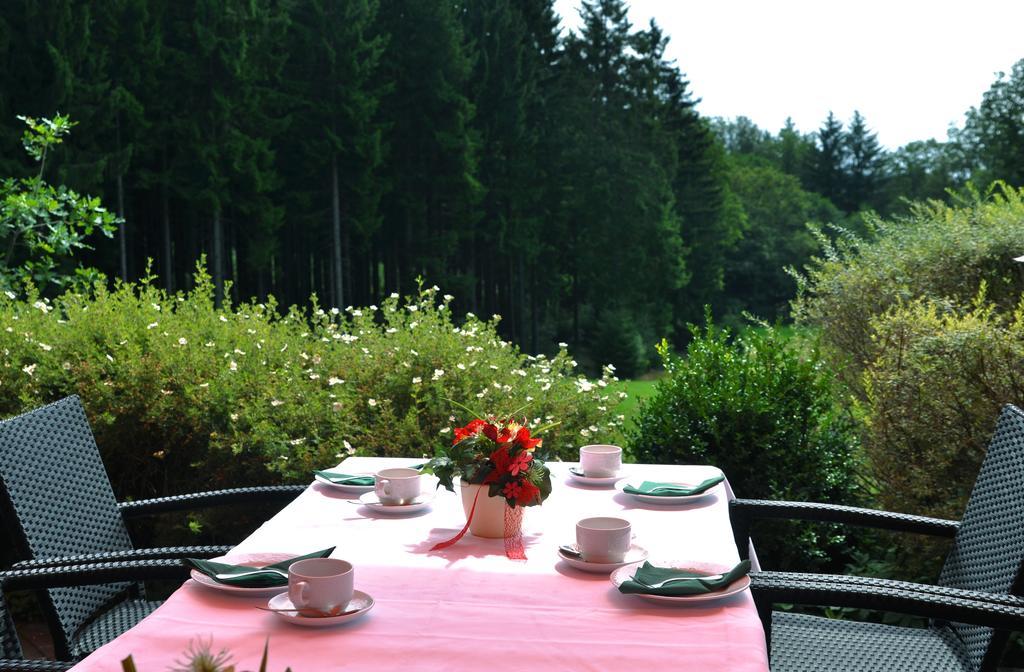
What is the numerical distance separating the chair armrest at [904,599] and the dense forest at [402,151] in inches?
604

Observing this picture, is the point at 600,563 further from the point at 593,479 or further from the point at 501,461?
the point at 593,479

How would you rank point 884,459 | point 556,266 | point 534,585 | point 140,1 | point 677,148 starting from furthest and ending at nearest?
point 677,148, point 556,266, point 140,1, point 884,459, point 534,585

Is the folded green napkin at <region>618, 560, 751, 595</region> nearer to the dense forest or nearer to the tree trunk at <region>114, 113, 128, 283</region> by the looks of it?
the dense forest

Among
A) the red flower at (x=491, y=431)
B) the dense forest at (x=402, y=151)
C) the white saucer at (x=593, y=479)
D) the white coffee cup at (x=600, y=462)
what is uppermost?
the dense forest at (x=402, y=151)

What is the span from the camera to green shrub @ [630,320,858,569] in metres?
3.71

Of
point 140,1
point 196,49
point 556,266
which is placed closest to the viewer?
point 140,1

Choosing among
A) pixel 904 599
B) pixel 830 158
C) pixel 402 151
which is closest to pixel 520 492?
pixel 904 599

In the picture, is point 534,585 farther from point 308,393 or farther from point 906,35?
point 906,35

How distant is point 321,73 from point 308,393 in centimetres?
2331

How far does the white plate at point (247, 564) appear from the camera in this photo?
162 centimetres

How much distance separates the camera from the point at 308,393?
3758 millimetres

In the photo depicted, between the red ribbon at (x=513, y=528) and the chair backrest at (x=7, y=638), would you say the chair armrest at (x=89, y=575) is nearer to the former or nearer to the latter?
the chair backrest at (x=7, y=638)

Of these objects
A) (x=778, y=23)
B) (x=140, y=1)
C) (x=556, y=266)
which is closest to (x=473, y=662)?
(x=140, y=1)

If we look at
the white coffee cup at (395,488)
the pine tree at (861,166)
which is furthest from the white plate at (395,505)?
the pine tree at (861,166)
